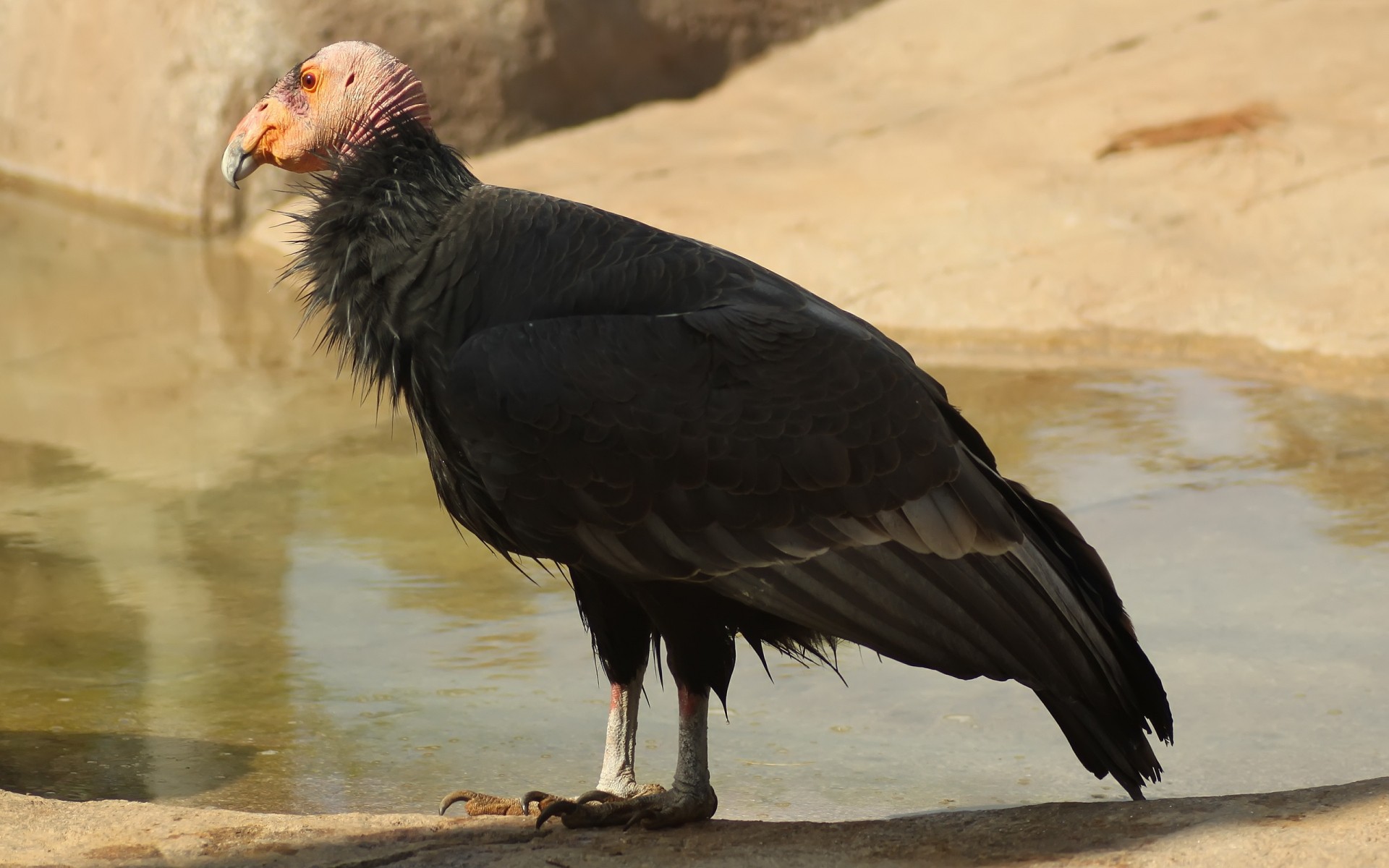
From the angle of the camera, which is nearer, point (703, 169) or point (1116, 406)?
point (1116, 406)

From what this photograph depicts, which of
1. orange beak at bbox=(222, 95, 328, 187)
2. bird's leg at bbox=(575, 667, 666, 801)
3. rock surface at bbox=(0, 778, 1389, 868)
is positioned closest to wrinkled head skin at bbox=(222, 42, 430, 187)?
orange beak at bbox=(222, 95, 328, 187)

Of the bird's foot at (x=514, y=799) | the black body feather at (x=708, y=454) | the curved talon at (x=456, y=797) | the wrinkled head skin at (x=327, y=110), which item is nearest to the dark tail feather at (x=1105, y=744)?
the black body feather at (x=708, y=454)

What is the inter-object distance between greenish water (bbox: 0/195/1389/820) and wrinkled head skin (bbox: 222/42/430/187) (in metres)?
1.51

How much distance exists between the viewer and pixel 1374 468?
20.1 feet

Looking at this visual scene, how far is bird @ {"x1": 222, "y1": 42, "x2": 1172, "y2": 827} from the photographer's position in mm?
3326

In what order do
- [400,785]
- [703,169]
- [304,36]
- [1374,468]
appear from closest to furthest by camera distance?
1. [400,785]
2. [1374,468]
3. [703,169]
4. [304,36]

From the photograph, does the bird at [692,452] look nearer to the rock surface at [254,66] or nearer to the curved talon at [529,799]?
the curved talon at [529,799]

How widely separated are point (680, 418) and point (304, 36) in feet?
28.7

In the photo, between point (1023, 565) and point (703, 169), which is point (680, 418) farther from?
point (703, 169)

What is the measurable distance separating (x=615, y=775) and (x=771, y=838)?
0.58 metres

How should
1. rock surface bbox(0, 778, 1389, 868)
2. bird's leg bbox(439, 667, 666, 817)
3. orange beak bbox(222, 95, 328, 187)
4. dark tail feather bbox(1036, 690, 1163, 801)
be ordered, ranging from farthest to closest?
orange beak bbox(222, 95, 328, 187) → bird's leg bbox(439, 667, 666, 817) → dark tail feather bbox(1036, 690, 1163, 801) → rock surface bbox(0, 778, 1389, 868)

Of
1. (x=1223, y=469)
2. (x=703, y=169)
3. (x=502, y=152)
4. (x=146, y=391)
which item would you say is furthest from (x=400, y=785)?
(x=502, y=152)

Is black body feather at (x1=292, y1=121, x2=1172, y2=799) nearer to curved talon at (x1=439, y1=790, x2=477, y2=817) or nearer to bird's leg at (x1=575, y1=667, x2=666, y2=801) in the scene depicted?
bird's leg at (x1=575, y1=667, x2=666, y2=801)

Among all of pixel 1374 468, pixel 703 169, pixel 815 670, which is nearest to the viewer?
pixel 815 670
